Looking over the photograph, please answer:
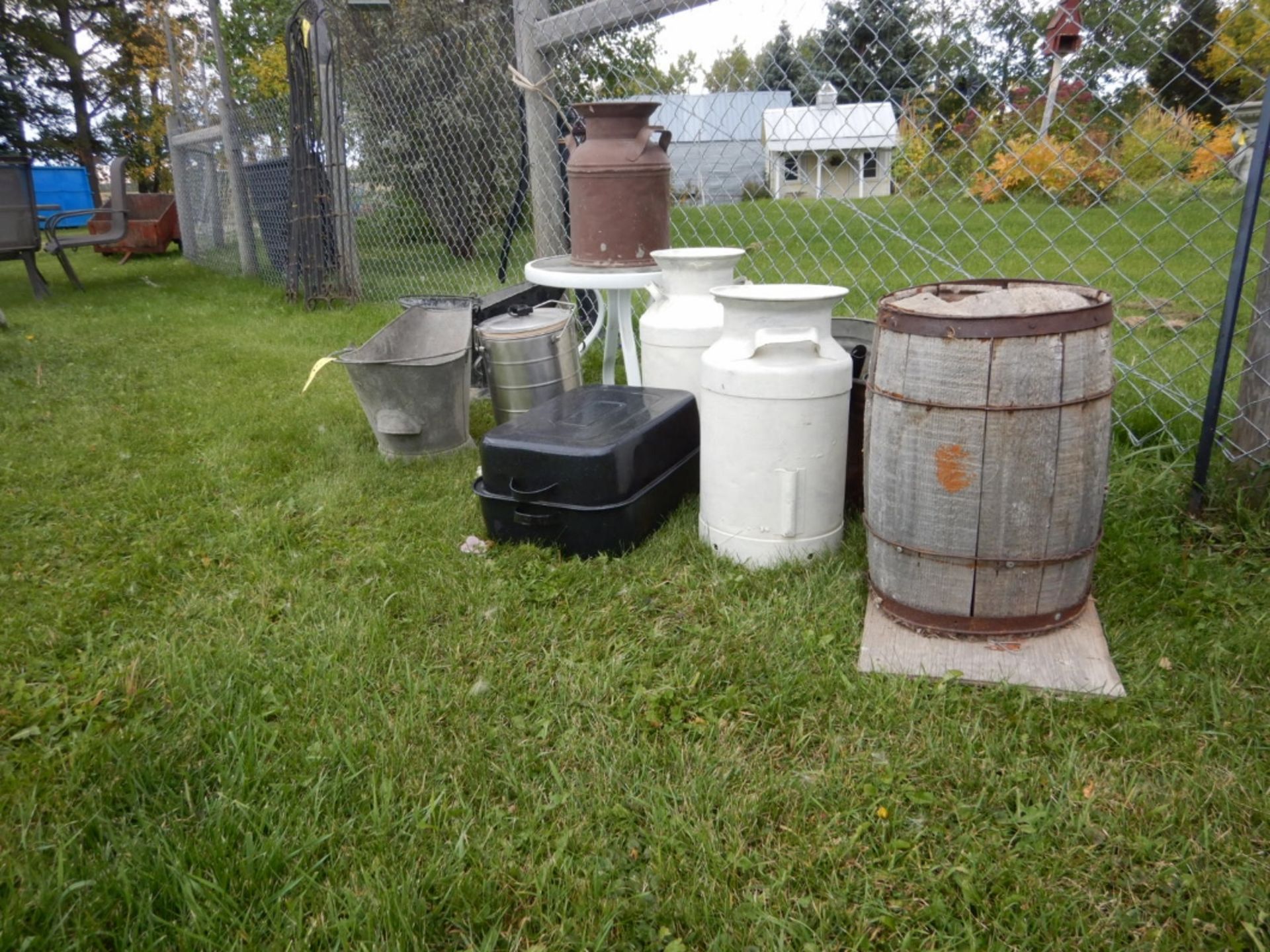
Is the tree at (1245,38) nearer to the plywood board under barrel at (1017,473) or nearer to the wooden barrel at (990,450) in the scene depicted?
the wooden barrel at (990,450)

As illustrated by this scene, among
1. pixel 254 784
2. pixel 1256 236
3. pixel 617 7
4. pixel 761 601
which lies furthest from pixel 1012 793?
pixel 1256 236

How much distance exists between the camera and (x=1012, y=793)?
1502mm

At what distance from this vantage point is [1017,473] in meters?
1.75

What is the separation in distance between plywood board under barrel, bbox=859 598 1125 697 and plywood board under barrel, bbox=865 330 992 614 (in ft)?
0.29

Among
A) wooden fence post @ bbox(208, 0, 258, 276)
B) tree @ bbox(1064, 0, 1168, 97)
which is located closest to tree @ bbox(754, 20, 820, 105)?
tree @ bbox(1064, 0, 1168, 97)

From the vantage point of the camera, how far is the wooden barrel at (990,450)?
1.71m

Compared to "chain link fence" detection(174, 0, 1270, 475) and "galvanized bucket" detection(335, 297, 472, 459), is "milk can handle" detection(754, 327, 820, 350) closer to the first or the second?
"chain link fence" detection(174, 0, 1270, 475)

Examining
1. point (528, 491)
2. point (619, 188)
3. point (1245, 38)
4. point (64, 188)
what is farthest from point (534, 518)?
point (64, 188)

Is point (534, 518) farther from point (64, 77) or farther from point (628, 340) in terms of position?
point (64, 77)

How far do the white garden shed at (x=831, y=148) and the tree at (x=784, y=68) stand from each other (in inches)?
3.2

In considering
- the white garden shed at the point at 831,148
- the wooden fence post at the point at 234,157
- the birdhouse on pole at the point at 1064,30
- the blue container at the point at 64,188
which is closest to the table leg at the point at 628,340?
the white garden shed at the point at 831,148

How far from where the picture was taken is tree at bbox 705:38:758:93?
3.40 m

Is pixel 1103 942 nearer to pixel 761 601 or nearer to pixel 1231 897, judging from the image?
pixel 1231 897

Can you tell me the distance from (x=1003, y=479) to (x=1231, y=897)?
0.79 m
